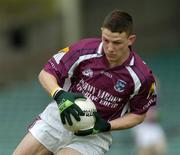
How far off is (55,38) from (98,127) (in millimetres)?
14453

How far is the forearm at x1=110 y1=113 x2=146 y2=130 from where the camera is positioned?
7088mm

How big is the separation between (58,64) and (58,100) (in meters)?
0.46

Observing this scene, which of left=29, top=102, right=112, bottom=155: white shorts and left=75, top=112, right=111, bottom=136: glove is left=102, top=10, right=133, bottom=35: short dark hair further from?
left=29, top=102, right=112, bottom=155: white shorts

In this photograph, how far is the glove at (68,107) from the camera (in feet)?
21.9

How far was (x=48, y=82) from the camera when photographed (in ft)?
23.0

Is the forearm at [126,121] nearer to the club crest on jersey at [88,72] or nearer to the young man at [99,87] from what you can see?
the young man at [99,87]

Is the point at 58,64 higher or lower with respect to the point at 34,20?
higher

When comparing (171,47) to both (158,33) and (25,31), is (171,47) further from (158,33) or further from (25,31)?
(25,31)

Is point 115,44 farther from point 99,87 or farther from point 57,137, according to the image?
point 57,137

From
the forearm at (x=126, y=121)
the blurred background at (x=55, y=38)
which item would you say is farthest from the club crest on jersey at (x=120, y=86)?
the blurred background at (x=55, y=38)

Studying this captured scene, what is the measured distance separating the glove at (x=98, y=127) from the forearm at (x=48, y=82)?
422 millimetres

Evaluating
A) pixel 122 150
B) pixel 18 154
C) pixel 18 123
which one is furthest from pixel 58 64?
pixel 18 123

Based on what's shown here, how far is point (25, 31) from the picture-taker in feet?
70.1

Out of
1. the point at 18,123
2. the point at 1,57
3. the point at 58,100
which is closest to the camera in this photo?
the point at 58,100
